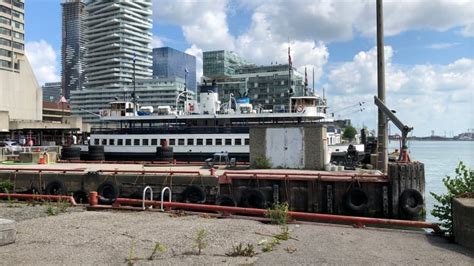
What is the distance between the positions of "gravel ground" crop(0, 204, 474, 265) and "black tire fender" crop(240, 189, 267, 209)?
23.7ft

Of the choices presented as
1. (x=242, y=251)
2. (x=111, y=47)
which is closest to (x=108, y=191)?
(x=242, y=251)

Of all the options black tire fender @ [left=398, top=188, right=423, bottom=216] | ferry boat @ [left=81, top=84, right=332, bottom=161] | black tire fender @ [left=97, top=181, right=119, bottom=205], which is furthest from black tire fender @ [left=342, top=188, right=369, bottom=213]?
ferry boat @ [left=81, top=84, right=332, bottom=161]

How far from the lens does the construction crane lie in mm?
20389

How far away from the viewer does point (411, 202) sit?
18656 millimetres

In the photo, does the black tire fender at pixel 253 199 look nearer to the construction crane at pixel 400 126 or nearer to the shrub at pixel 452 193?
the construction crane at pixel 400 126

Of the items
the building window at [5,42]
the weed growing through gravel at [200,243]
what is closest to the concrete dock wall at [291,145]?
the weed growing through gravel at [200,243]

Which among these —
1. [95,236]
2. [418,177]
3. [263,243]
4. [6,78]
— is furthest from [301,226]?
→ [6,78]

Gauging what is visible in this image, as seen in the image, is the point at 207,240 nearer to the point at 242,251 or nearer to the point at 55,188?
the point at 242,251

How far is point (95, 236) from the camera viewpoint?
1059 centimetres

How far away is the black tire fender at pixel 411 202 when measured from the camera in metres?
18.4

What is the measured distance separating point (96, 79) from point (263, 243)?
642ft

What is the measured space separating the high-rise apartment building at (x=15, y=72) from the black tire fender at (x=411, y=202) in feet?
344

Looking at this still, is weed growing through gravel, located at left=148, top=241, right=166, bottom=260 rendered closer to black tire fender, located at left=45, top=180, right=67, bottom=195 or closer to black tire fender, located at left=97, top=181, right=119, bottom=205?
black tire fender, located at left=97, top=181, right=119, bottom=205

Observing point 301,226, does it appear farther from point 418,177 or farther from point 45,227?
point 418,177
